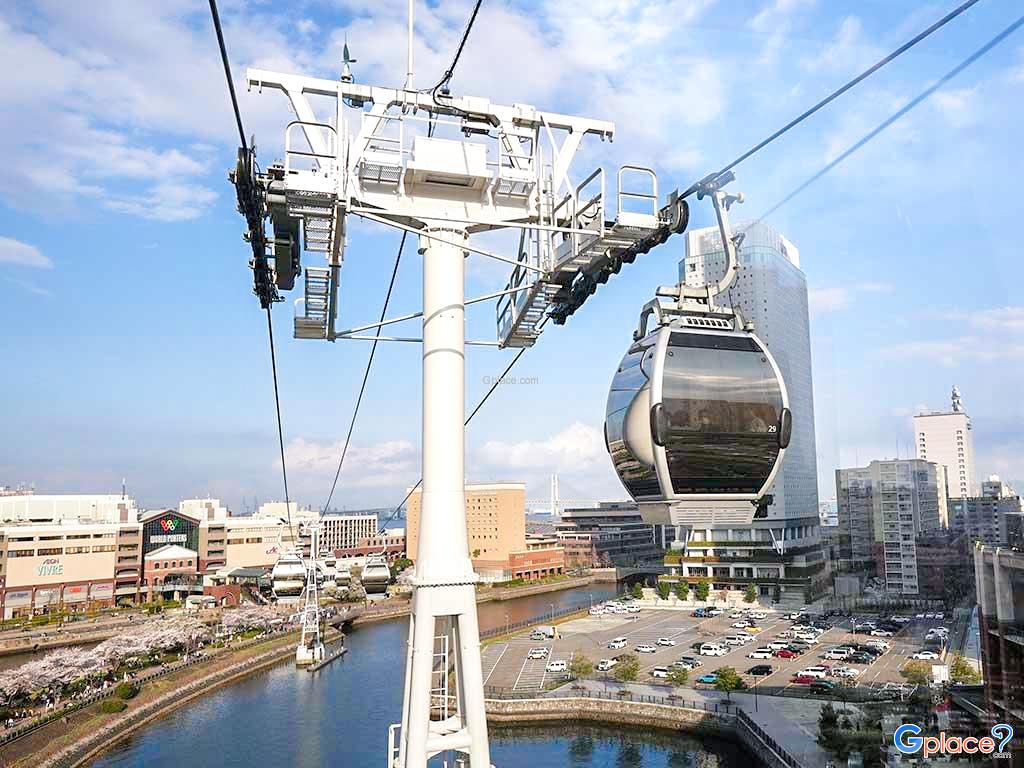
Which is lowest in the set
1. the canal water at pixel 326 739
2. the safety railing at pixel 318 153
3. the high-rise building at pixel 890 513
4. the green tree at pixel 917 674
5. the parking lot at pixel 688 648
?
the canal water at pixel 326 739

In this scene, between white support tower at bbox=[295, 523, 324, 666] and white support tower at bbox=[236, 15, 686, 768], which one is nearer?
white support tower at bbox=[236, 15, 686, 768]

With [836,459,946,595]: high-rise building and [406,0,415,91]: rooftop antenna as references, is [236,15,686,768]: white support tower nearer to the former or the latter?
[406,0,415,91]: rooftop antenna

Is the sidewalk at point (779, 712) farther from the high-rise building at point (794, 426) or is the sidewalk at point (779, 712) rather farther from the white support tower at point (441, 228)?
the high-rise building at point (794, 426)

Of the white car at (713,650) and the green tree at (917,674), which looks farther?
the white car at (713,650)

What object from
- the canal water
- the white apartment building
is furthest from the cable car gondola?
the white apartment building

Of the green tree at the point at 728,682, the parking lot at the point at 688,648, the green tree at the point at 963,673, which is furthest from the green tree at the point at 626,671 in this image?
the green tree at the point at 963,673

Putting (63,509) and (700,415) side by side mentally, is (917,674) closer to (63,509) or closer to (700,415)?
(700,415)
